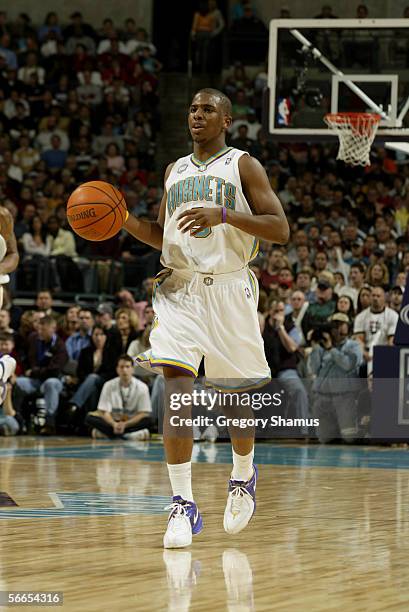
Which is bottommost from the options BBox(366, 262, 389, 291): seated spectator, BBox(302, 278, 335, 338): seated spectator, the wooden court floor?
the wooden court floor

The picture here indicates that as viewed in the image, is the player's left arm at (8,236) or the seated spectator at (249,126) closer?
the player's left arm at (8,236)

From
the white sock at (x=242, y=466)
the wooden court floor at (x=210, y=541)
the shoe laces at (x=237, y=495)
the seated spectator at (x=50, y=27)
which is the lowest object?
the wooden court floor at (x=210, y=541)

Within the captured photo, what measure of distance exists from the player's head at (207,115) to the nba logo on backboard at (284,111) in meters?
6.10

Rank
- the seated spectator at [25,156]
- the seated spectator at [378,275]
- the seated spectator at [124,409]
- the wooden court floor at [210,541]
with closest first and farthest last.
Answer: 1. the wooden court floor at [210,541]
2. the seated spectator at [124,409]
3. the seated spectator at [378,275]
4. the seated spectator at [25,156]

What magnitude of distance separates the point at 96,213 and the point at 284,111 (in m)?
6.45

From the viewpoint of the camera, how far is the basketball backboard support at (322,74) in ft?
39.3

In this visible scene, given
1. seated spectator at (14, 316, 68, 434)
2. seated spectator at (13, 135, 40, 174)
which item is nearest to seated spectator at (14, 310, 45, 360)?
seated spectator at (14, 316, 68, 434)

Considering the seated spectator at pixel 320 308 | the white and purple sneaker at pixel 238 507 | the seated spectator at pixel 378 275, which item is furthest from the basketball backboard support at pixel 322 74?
the white and purple sneaker at pixel 238 507

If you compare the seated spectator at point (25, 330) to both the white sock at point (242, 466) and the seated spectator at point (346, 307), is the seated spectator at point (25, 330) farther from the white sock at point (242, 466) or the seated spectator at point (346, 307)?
the white sock at point (242, 466)

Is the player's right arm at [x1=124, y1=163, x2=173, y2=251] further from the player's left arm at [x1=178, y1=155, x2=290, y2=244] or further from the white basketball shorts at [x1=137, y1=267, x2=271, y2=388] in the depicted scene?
the player's left arm at [x1=178, y1=155, x2=290, y2=244]

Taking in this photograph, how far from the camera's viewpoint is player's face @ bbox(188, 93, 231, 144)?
6031 millimetres

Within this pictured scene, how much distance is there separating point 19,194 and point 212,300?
46.9 ft

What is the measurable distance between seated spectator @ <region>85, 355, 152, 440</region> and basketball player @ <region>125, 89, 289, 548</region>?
729 cm

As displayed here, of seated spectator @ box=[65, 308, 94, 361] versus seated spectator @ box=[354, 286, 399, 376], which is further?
seated spectator @ box=[65, 308, 94, 361]
